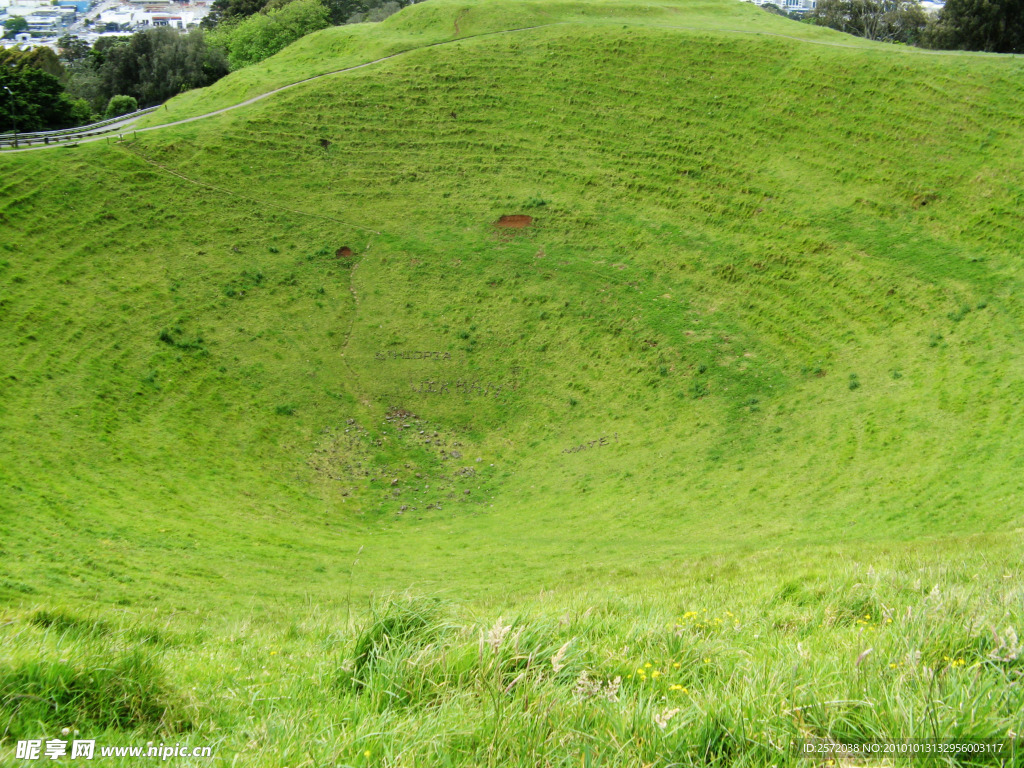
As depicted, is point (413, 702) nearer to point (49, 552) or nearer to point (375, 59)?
point (49, 552)

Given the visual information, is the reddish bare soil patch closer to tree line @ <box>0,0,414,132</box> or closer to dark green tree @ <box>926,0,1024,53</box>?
dark green tree @ <box>926,0,1024,53</box>

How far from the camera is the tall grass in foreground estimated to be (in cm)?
451

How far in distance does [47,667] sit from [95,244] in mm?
36226

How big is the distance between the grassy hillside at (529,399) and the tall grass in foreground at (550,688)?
1.8 inches

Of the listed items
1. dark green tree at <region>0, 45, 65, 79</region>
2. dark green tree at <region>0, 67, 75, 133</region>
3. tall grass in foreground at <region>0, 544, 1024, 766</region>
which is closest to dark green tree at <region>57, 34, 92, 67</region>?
dark green tree at <region>0, 45, 65, 79</region>

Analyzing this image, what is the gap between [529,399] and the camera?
110 ft

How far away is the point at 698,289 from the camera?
3766 centimetres

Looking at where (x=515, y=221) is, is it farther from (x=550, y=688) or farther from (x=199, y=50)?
(x=199, y=50)

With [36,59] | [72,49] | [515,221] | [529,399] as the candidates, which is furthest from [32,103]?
[72,49]

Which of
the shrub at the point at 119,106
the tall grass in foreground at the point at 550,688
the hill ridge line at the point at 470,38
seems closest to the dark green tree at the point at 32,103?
the shrub at the point at 119,106

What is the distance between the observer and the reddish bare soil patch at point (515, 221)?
4294 cm

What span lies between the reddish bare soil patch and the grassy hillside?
0.20m

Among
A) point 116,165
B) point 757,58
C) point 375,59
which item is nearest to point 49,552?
point 116,165

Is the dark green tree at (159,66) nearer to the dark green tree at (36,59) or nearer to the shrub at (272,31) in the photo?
the dark green tree at (36,59)
